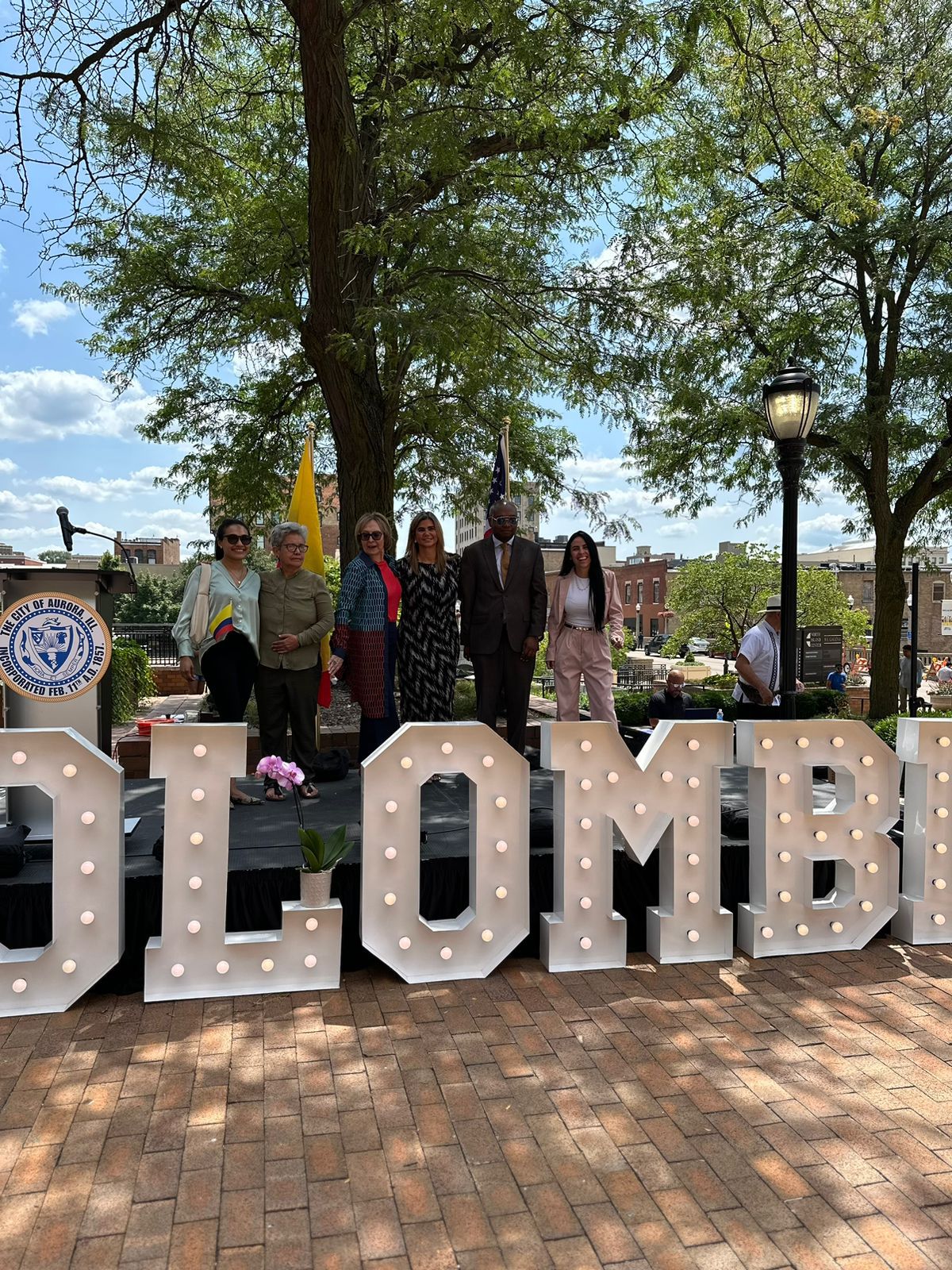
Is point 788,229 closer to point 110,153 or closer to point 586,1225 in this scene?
point 110,153

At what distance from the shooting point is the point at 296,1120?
2939 millimetres

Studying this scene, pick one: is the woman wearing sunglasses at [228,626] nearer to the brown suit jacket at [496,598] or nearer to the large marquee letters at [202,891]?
the brown suit jacket at [496,598]

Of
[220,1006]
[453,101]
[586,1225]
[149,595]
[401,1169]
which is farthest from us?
[149,595]

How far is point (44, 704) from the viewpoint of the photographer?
5.06 m

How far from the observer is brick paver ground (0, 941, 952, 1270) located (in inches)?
93.6

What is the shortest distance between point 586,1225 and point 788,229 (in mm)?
14986

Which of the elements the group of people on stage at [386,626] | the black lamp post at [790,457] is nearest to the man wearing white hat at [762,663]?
the black lamp post at [790,457]

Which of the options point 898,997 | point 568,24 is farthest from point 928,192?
point 898,997

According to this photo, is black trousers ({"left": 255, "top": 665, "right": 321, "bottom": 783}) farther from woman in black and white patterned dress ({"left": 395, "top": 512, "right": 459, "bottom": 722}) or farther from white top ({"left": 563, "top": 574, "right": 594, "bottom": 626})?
white top ({"left": 563, "top": 574, "right": 594, "bottom": 626})

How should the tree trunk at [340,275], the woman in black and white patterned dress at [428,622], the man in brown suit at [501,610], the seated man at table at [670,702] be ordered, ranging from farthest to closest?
1. the seated man at table at [670,702]
2. the tree trunk at [340,275]
3. the man in brown suit at [501,610]
4. the woman in black and white patterned dress at [428,622]

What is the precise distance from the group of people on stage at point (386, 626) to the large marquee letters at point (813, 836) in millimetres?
1864

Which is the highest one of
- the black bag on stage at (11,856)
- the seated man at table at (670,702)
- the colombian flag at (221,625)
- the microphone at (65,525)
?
the microphone at (65,525)

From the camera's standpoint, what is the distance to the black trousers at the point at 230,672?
5516mm

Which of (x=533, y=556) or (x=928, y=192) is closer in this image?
(x=533, y=556)
